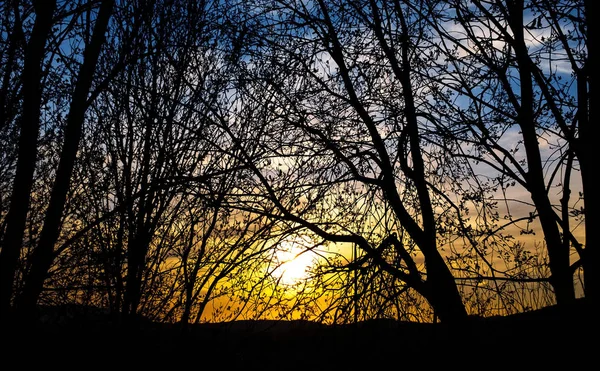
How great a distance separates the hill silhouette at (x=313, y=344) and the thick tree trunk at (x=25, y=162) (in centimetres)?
63

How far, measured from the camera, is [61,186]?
5.10m

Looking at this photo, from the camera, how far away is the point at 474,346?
630cm

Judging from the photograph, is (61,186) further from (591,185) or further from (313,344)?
(591,185)

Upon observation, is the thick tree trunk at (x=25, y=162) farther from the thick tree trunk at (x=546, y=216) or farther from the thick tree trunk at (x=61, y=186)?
the thick tree trunk at (x=546, y=216)

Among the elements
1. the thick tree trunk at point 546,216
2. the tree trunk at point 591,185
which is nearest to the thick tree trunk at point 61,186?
the tree trunk at point 591,185

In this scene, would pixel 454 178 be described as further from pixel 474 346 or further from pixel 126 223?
pixel 126 223

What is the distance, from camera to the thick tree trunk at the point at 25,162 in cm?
498

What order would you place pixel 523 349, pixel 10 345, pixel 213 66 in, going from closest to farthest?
pixel 10 345, pixel 523 349, pixel 213 66

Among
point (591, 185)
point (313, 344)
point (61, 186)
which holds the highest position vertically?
point (61, 186)

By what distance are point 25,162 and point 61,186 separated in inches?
17.1

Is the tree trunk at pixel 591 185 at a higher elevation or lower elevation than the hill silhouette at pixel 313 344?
higher

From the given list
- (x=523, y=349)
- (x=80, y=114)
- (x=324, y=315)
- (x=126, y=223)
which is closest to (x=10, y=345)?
(x=80, y=114)

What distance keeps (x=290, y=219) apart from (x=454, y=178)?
2.42 meters

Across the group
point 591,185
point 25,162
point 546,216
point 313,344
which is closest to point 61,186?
point 25,162
